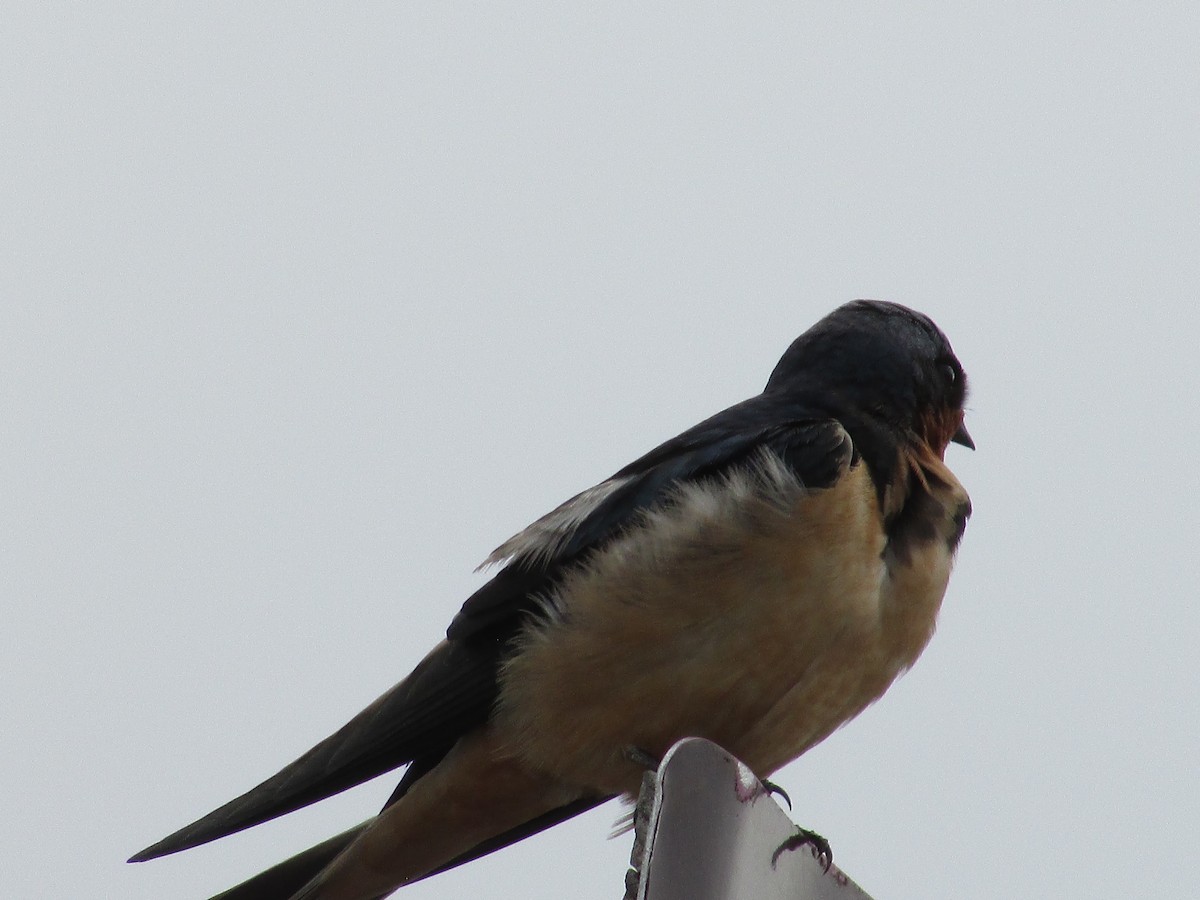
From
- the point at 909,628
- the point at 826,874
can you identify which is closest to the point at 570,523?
the point at 909,628

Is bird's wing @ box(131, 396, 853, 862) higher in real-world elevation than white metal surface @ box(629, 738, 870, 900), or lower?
higher

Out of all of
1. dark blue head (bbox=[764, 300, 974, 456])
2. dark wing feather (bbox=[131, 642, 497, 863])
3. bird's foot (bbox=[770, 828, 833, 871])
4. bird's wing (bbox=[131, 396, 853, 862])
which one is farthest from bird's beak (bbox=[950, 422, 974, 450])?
bird's foot (bbox=[770, 828, 833, 871])

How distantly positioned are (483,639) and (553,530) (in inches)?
10.2

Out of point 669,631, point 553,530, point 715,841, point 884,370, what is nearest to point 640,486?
point 553,530

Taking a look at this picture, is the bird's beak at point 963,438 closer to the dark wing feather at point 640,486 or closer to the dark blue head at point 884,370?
the dark blue head at point 884,370

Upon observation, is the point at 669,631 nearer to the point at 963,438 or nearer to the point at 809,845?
the point at 809,845

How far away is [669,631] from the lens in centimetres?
277

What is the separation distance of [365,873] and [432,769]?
0.25 m

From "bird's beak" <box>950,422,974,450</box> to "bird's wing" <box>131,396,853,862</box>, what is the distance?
0.56 m

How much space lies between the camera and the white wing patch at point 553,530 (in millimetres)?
3135

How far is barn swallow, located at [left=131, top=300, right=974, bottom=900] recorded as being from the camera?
2732 mm

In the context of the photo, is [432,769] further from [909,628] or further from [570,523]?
[909,628]

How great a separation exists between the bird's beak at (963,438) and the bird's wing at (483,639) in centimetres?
56

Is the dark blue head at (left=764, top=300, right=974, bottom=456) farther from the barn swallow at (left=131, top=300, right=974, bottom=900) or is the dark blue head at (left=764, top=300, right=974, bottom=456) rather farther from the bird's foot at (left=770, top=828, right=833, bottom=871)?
the bird's foot at (left=770, top=828, right=833, bottom=871)
